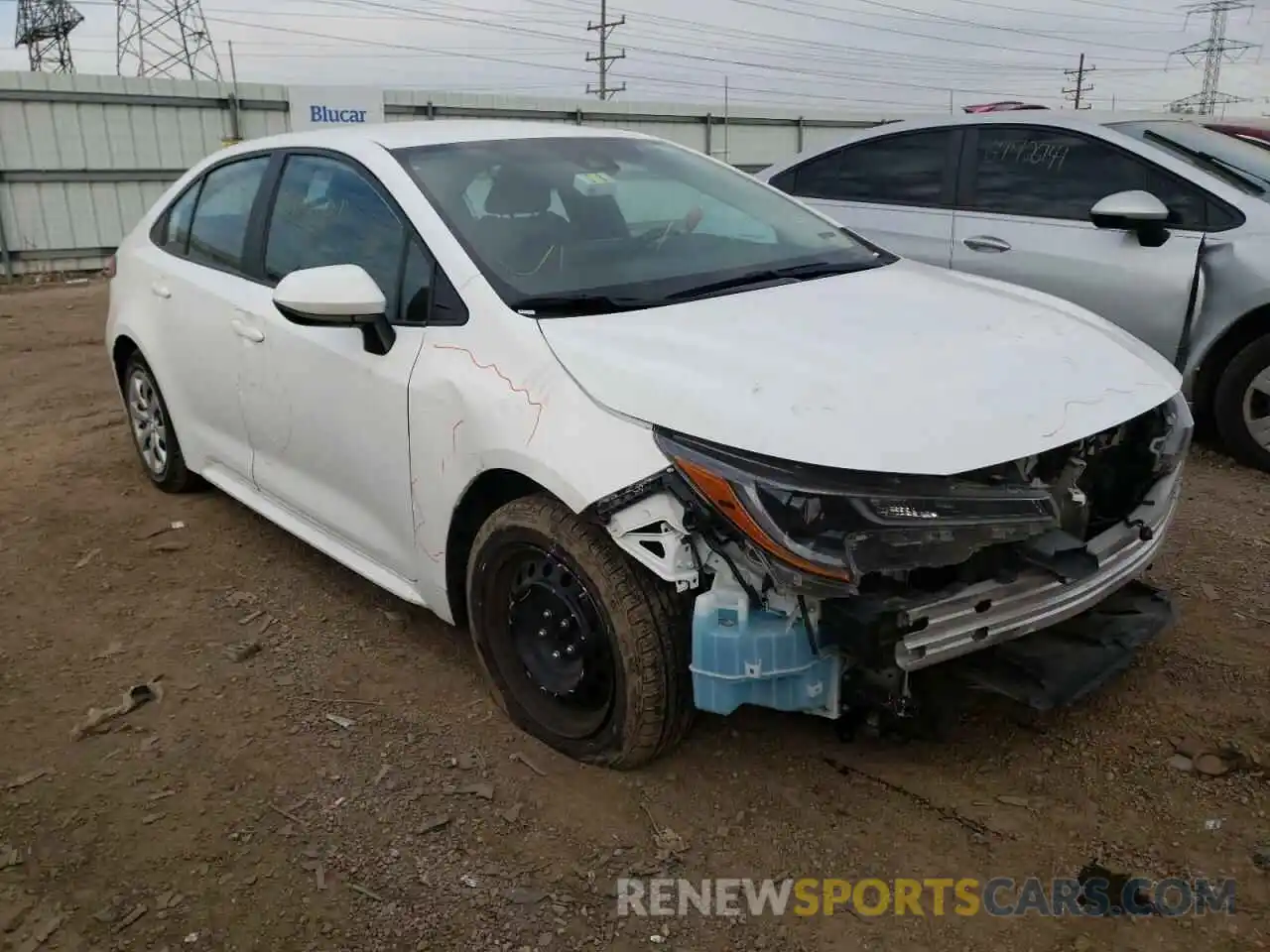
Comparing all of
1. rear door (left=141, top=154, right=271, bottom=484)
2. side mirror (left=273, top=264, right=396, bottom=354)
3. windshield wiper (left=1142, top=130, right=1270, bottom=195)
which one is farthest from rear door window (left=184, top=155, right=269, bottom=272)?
windshield wiper (left=1142, top=130, right=1270, bottom=195)

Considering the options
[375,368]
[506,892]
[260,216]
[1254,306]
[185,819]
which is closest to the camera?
[506,892]

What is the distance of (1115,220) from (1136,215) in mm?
119

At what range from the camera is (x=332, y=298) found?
3.07 metres

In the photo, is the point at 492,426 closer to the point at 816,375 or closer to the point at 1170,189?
the point at 816,375

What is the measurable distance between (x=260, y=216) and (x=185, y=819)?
228 centimetres

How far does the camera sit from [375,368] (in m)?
3.27

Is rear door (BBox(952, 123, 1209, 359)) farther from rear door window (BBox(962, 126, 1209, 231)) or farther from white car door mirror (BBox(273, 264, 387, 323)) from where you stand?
white car door mirror (BBox(273, 264, 387, 323))

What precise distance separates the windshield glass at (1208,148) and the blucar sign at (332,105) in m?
9.43

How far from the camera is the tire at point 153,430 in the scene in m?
4.96

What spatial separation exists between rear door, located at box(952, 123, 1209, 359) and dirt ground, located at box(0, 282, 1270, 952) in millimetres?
1635

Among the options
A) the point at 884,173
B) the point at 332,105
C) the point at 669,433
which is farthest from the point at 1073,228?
the point at 332,105

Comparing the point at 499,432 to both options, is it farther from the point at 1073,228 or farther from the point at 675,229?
the point at 1073,228

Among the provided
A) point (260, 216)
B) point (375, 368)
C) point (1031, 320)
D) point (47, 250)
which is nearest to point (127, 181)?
point (47, 250)

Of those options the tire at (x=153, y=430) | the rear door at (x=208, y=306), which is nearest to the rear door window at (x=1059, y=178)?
the rear door at (x=208, y=306)
